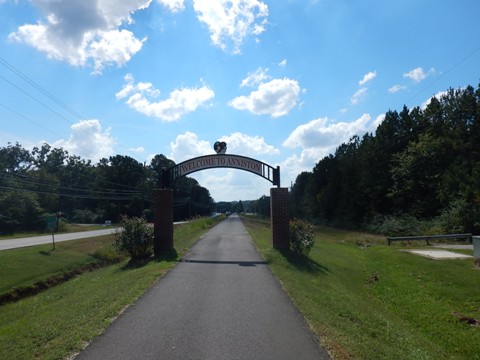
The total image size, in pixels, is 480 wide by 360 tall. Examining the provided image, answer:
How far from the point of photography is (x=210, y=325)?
6.67 meters

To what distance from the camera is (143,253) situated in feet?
53.4

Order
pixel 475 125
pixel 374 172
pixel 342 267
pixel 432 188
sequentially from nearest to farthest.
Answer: pixel 342 267 → pixel 475 125 → pixel 432 188 → pixel 374 172

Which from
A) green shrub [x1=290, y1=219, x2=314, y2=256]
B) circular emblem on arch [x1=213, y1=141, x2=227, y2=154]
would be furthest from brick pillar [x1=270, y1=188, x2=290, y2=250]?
circular emblem on arch [x1=213, y1=141, x2=227, y2=154]

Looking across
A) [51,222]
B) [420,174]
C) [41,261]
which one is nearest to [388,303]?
[41,261]

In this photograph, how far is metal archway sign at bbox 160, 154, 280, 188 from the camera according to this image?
18.0m

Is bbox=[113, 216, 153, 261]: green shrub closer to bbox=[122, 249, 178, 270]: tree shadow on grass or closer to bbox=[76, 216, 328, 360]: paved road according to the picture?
bbox=[122, 249, 178, 270]: tree shadow on grass

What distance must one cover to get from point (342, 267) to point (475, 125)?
34.3 m

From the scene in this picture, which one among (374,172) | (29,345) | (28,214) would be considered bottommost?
(29,345)

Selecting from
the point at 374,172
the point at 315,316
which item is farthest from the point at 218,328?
the point at 374,172

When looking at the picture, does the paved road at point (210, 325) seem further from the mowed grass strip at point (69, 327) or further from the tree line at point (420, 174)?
the tree line at point (420, 174)

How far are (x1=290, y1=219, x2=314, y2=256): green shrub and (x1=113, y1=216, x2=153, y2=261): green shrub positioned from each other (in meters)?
5.92

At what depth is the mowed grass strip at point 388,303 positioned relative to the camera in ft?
22.9

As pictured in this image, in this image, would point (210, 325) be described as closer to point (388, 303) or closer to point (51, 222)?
point (388, 303)

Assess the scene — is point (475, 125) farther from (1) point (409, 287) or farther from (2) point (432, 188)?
(1) point (409, 287)
